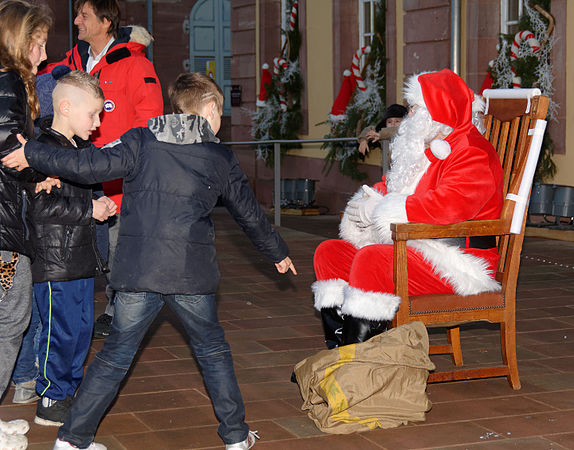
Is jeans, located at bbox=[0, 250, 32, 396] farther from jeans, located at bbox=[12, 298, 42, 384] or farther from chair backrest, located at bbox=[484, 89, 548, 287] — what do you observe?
chair backrest, located at bbox=[484, 89, 548, 287]

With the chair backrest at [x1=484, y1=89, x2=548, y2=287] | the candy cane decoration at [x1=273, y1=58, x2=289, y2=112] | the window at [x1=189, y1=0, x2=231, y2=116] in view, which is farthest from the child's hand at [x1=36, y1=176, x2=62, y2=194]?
the window at [x1=189, y1=0, x2=231, y2=116]

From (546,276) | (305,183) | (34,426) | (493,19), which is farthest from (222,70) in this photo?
(34,426)

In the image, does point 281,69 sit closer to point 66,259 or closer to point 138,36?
point 138,36

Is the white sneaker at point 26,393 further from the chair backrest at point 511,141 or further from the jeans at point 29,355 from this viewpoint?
the chair backrest at point 511,141

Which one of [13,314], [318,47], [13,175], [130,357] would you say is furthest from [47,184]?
[318,47]

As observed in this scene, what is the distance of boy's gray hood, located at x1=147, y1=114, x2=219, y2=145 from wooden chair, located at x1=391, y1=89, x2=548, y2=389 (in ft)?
3.65

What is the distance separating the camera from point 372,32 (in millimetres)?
14312

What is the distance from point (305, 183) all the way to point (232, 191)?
11.3 meters

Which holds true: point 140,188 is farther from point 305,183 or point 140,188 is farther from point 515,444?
point 305,183

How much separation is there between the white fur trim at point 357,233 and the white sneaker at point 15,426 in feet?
5.61

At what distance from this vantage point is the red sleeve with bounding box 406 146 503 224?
167 inches

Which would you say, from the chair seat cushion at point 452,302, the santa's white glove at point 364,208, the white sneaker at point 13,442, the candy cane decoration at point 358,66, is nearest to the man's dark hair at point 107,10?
the santa's white glove at point 364,208

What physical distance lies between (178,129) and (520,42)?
25.6 ft

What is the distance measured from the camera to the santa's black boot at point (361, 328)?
14.0 feet
